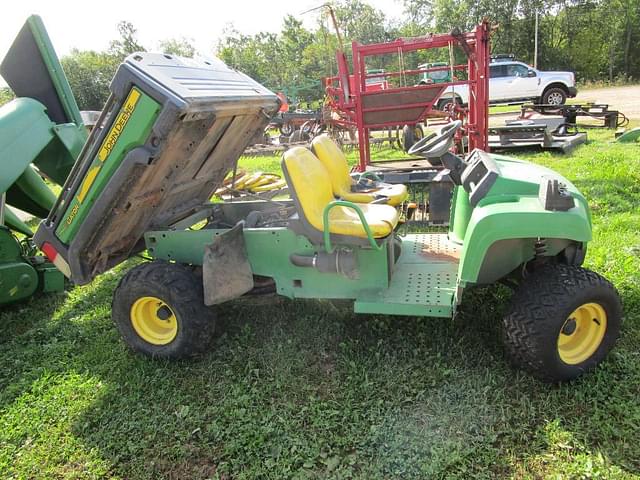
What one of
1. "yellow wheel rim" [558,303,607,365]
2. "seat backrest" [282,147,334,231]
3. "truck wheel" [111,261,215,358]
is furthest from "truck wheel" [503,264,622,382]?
"truck wheel" [111,261,215,358]

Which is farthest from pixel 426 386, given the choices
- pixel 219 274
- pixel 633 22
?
pixel 633 22

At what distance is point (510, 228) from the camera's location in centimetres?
250

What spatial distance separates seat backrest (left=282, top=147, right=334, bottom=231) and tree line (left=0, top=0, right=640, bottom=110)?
24127 mm

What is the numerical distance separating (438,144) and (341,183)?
101 cm

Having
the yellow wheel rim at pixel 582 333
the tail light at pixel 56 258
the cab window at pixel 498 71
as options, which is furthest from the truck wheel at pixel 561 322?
the cab window at pixel 498 71

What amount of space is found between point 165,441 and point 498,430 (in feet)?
5.69

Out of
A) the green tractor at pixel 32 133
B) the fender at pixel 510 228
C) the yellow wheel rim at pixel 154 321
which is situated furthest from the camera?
the green tractor at pixel 32 133

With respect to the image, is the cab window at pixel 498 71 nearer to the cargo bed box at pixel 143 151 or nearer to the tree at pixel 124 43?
the cargo bed box at pixel 143 151

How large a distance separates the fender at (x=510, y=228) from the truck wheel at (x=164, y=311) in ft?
5.58

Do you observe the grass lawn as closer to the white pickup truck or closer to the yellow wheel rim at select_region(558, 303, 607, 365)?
the yellow wheel rim at select_region(558, 303, 607, 365)

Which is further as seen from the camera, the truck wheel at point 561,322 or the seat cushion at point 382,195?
the seat cushion at point 382,195

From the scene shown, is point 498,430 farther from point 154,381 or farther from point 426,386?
point 154,381

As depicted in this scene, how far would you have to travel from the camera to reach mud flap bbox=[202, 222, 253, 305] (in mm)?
3152

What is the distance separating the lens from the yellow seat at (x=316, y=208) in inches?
119
